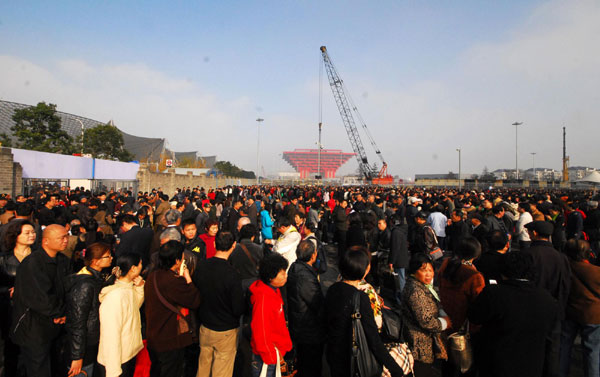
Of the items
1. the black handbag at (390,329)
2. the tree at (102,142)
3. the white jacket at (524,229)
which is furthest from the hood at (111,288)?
the tree at (102,142)

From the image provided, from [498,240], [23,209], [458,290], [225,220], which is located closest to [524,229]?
[498,240]

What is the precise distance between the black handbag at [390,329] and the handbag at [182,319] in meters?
1.70

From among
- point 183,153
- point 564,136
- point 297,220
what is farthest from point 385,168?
point 297,220

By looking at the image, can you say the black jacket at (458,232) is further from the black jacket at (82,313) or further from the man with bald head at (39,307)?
the man with bald head at (39,307)

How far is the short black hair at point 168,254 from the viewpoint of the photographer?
111 inches

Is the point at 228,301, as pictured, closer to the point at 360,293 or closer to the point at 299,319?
the point at 299,319

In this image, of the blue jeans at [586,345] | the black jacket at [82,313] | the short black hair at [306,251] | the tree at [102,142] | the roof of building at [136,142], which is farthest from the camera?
the roof of building at [136,142]

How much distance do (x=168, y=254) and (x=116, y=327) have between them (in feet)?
2.21

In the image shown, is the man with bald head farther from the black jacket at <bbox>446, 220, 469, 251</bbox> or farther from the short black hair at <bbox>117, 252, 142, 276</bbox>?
the black jacket at <bbox>446, 220, 469, 251</bbox>

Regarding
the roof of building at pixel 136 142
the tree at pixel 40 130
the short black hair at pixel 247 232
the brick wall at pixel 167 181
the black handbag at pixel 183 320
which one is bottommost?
the black handbag at pixel 183 320

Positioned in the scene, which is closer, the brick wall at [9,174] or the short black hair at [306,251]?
the short black hair at [306,251]

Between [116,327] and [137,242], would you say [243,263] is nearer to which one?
[137,242]

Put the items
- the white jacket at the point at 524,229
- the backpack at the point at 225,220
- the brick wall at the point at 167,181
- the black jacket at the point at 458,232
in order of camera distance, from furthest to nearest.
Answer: the brick wall at the point at 167,181
the backpack at the point at 225,220
the white jacket at the point at 524,229
the black jacket at the point at 458,232

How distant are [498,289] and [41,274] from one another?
12.5 feet
